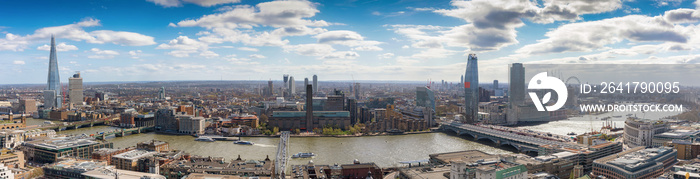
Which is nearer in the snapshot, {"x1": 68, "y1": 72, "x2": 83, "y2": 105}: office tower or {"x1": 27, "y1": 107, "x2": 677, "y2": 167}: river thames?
{"x1": 27, "y1": 107, "x2": 677, "y2": 167}: river thames

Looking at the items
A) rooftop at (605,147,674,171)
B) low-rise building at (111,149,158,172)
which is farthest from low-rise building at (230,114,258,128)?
rooftop at (605,147,674,171)

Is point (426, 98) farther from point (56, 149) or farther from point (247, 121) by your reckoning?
point (56, 149)

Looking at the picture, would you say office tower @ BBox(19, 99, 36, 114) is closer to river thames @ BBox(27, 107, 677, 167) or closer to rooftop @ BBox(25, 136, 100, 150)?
river thames @ BBox(27, 107, 677, 167)

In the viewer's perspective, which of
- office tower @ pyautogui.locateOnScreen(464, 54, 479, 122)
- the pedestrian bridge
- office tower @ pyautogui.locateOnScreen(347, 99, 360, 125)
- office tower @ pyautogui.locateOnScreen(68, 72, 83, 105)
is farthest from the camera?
office tower @ pyautogui.locateOnScreen(68, 72, 83, 105)

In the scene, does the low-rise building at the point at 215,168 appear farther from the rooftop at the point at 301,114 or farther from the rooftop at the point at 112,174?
the rooftop at the point at 301,114

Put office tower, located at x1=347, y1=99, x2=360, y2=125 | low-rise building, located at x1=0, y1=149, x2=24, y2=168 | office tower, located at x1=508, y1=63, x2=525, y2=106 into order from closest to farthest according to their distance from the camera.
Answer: low-rise building, located at x1=0, y1=149, x2=24, y2=168 → office tower, located at x1=347, y1=99, x2=360, y2=125 → office tower, located at x1=508, y1=63, x2=525, y2=106

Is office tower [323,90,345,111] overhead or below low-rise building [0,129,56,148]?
overhead

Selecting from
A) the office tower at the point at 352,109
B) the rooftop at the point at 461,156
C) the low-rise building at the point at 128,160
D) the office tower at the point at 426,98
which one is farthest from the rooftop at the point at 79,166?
the office tower at the point at 426,98
